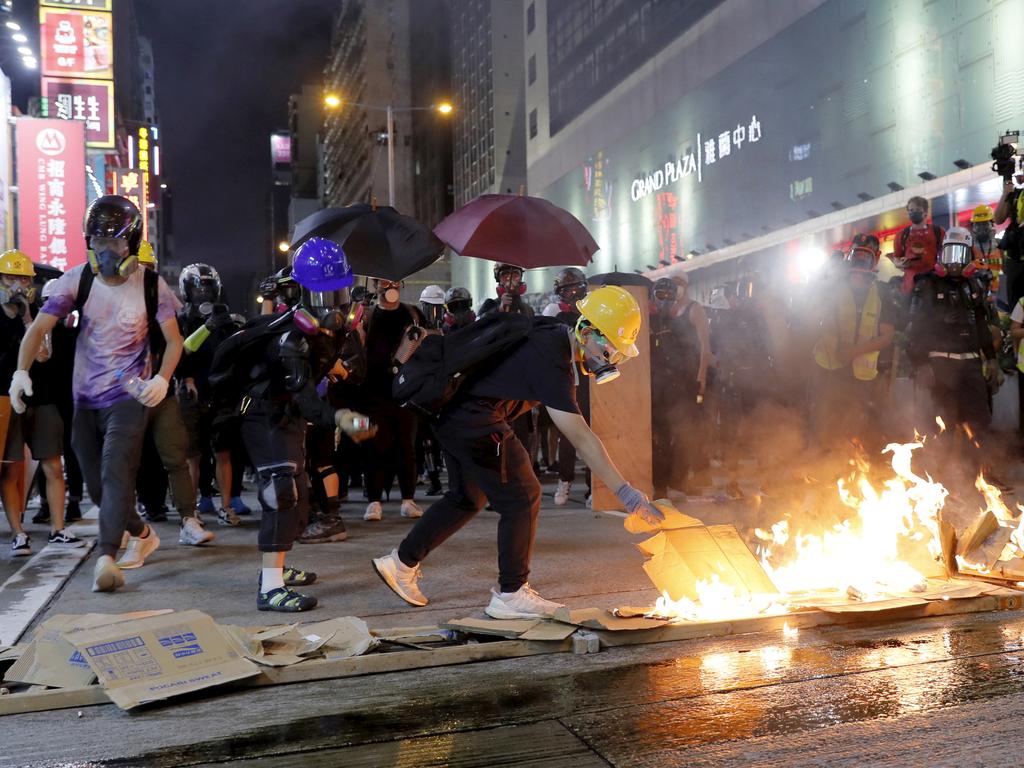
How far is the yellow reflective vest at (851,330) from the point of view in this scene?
8.40 meters

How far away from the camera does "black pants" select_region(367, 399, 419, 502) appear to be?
861 cm

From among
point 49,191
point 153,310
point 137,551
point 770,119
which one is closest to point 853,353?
point 153,310

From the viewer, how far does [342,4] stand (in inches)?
5497

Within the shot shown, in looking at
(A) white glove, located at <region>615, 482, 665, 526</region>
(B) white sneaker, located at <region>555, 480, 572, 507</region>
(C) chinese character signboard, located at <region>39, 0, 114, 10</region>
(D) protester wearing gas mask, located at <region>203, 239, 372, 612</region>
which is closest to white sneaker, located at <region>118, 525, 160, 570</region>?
(D) protester wearing gas mask, located at <region>203, 239, 372, 612</region>

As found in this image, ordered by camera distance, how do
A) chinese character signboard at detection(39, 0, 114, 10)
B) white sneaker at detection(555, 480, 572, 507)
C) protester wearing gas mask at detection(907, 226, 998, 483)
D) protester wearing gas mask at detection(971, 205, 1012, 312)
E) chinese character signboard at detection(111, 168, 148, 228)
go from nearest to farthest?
protester wearing gas mask at detection(907, 226, 998, 483) < white sneaker at detection(555, 480, 572, 507) < protester wearing gas mask at detection(971, 205, 1012, 312) < chinese character signboard at detection(39, 0, 114, 10) < chinese character signboard at detection(111, 168, 148, 228)

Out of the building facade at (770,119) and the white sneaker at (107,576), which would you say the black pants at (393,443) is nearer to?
the white sneaker at (107,576)

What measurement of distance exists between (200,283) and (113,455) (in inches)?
116

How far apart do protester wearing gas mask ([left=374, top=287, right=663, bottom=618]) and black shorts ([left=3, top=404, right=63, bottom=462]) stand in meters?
3.64

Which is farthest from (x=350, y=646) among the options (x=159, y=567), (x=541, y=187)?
(x=541, y=187)

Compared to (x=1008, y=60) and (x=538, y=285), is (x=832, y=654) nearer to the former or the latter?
(x=1008, y=60)

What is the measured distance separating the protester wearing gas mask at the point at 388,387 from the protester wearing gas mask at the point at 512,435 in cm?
351

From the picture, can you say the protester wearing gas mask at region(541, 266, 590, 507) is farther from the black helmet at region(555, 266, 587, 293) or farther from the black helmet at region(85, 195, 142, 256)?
the black helmet at region(85, 195, 142, 256)

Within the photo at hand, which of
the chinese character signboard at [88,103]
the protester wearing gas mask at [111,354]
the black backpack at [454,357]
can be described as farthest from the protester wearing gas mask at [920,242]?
the chinese character signboard at [88,103]

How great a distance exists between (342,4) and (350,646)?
14733 centimetres
